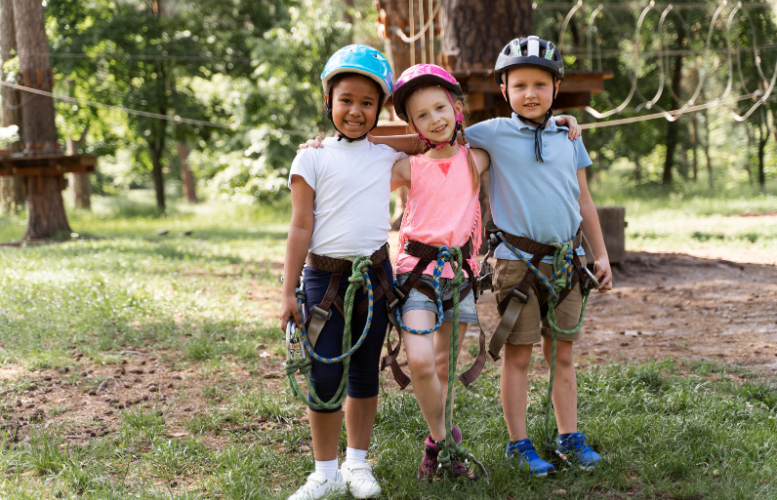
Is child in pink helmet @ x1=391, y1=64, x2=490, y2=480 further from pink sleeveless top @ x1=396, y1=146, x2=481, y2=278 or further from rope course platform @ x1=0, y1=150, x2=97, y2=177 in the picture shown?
rope course platform @ x1=0, y1=150, x2=97, y2=177

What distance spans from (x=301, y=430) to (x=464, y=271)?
4.21 ft

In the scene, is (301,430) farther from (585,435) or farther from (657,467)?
(657,467)

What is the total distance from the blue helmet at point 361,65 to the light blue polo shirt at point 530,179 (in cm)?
52

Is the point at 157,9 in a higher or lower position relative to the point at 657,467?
higher

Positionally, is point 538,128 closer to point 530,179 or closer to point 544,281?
point 530,179

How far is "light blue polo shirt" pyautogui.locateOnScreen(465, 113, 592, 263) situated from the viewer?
9.18ft

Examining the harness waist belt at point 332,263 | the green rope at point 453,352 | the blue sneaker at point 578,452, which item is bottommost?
the blue sneaker at point 578,452

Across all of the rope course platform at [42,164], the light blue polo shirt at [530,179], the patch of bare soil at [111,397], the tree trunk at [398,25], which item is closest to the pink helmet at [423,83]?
the light blue polo shirt at [530,179]

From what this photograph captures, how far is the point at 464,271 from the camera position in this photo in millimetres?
2768

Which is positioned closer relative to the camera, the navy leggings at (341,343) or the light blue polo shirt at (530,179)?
the navy leggings at (341,343)

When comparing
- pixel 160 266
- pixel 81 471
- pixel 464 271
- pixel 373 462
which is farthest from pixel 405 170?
pixel 160 266

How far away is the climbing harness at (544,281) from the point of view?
280 cm

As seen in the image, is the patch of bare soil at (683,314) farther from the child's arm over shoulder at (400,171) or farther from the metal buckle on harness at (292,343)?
the metal buckle on harness at (292,343)

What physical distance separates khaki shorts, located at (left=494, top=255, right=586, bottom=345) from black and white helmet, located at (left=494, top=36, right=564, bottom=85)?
0.84m
